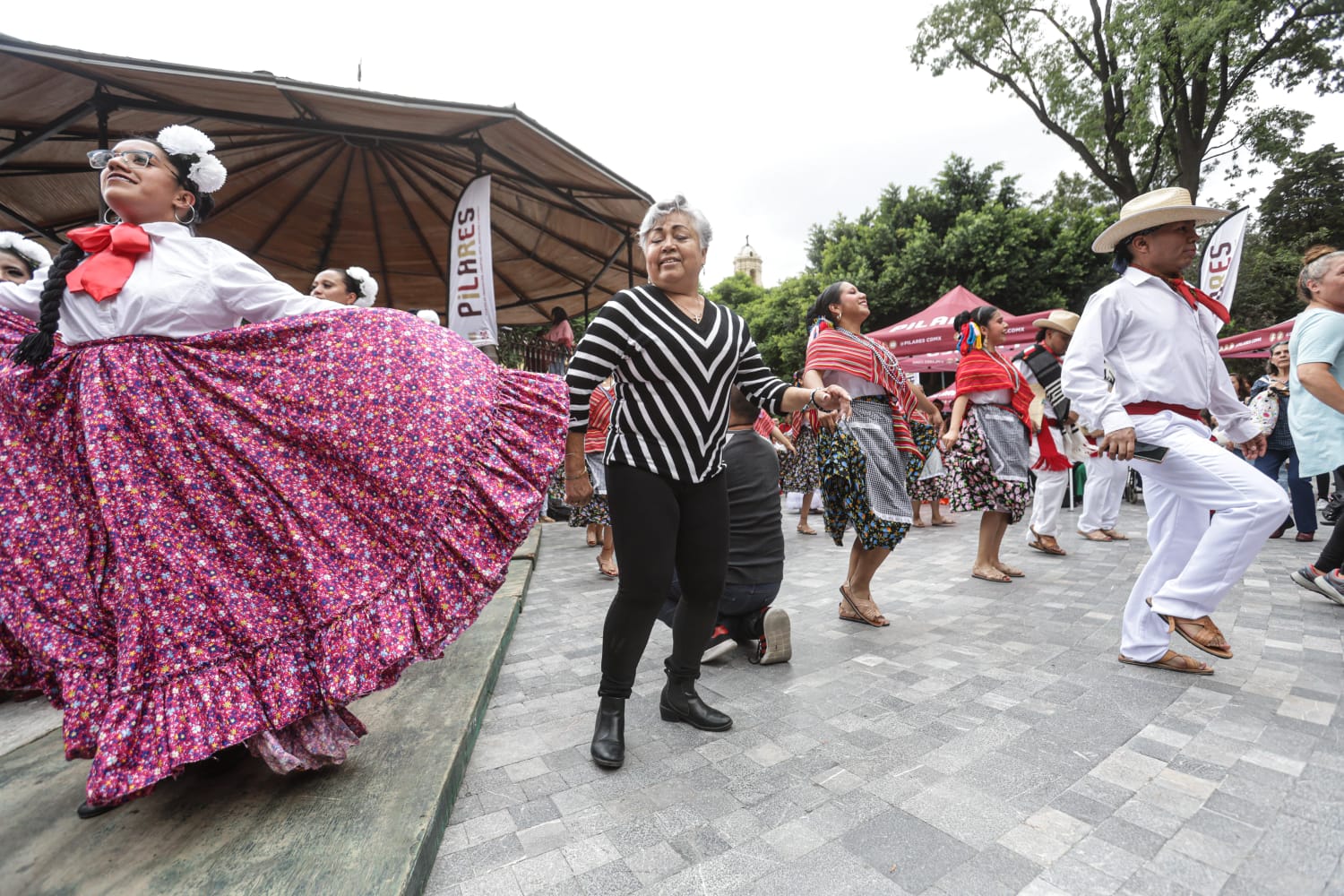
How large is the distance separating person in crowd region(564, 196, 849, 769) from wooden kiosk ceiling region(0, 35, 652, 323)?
3550 mm

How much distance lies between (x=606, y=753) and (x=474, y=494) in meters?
0.99

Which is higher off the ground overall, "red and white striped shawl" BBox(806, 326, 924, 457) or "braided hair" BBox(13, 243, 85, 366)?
"braided hair" BBox(13, 243, 85, 366)

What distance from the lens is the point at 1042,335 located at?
6.02 meters

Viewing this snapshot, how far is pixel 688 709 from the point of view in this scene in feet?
8.11

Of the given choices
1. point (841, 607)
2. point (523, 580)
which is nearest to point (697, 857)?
point (841, 607)

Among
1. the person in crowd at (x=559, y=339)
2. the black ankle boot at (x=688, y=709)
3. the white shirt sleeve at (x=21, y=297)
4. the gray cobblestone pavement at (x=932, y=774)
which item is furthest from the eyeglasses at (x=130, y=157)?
the person in crowd at (x=559, y=339)

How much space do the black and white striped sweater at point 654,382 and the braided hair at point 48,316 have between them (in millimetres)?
1464

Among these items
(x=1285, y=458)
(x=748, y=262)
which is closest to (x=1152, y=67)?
(x=1285, y=458)

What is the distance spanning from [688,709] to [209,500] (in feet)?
5.80

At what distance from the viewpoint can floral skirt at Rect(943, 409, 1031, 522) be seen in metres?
4.79

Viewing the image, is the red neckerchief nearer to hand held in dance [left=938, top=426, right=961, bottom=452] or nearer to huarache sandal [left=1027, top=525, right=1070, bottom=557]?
hand held in dance [left=938, top=426, right=961, bottom=452]

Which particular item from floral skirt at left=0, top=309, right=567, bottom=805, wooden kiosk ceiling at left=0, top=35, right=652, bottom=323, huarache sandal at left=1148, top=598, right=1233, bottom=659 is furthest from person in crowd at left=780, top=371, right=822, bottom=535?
floral skirt at left=0, top=309, right=567, bottom=805

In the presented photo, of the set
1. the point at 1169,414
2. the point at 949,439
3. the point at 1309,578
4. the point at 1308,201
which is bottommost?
the point at 1309,578

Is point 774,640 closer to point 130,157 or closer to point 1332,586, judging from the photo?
point 130,157
